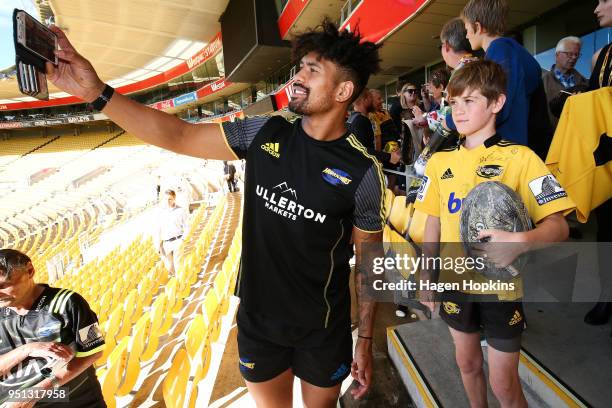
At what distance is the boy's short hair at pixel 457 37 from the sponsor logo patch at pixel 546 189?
116 cm

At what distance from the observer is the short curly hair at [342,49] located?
4.37ft

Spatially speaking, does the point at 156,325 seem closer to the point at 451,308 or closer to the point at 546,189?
the point at 451,308

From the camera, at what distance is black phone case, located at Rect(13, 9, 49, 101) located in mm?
888

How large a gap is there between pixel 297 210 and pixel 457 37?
1.58 metres

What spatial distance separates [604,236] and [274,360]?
187 cm

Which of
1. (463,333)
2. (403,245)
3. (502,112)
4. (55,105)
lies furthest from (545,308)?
(55,105)

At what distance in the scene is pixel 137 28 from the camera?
18.0 metres

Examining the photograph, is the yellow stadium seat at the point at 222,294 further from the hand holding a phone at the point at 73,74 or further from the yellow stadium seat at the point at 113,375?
the hand holding a phone at the point at 73,74

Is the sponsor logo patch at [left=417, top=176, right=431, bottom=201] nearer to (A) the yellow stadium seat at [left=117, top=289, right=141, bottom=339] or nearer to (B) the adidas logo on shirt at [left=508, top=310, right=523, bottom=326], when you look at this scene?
(B) the adidas logo on shirt at [left=508, top=310, right=523, bottom=326]

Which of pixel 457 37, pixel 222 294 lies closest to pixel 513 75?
pixel 457 37

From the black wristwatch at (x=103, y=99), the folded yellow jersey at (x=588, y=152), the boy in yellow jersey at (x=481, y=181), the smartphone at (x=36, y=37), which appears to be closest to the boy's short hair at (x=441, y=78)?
the folded yellow jersey at (x=588, y=152)

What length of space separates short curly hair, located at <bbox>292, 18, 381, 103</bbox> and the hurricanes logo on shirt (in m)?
0.48

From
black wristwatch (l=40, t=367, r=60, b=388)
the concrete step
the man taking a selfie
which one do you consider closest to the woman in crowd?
the concrete step

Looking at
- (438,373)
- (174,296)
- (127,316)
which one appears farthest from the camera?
(174,296)
